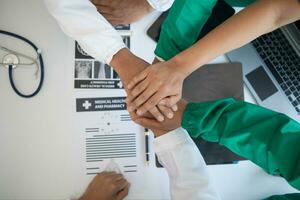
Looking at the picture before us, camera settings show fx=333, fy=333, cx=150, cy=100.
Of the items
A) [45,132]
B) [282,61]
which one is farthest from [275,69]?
[45,132]

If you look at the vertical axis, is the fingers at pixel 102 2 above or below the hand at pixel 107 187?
above

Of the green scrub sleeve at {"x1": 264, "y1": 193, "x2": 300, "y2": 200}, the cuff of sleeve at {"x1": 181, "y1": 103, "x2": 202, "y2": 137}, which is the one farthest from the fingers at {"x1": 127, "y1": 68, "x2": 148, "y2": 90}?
the green scrub sleeve at {"x1": 264, "y1": 193, "x2": 300, "y2": 200}

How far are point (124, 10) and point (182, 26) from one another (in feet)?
0.59

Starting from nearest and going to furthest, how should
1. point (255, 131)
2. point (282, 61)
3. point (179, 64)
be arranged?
point (255, 131) → point (179, 64) → point (282, 61)

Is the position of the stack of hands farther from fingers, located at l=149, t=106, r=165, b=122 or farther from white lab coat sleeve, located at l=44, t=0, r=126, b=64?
white lab coat sleeve, located at l=44, t=0, r=126, b=64

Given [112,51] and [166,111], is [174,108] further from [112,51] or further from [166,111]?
[112,51]

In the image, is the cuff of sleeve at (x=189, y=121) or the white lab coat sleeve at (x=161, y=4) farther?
the white lab coat sleeve at (x=161, y=4)

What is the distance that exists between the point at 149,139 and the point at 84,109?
173 millimetres

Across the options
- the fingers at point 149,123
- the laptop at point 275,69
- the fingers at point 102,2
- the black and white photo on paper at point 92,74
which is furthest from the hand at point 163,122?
the fingers at point 102,2

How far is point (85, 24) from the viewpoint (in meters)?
0.74

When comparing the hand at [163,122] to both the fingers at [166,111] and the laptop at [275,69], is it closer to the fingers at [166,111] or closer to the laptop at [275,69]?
the fingers at [166,111]

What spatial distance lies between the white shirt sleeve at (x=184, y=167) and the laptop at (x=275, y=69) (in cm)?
24

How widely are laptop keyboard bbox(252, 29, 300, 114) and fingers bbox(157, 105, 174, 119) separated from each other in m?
0.30

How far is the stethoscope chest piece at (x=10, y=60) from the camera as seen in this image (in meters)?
0.80
